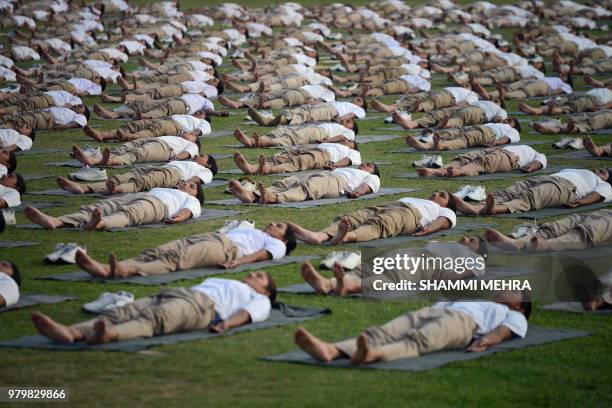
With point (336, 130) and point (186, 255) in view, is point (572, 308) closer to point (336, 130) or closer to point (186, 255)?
point (186, 255)

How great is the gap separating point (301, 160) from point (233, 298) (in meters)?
8.31

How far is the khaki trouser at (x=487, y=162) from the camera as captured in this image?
1867 centimetres

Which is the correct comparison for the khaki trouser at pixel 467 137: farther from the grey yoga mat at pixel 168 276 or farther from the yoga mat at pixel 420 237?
the grey yoga mat at pixel 168 276

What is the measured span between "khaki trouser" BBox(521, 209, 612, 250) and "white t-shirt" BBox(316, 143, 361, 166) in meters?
5.52

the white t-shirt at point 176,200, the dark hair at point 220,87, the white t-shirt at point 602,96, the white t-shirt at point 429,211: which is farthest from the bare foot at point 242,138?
the white t-shirt at point 602,96

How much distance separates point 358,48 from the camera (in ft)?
128

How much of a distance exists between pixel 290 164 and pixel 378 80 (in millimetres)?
12493

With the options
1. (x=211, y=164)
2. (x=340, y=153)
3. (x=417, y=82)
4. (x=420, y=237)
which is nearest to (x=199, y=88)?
(x=417, y=82)

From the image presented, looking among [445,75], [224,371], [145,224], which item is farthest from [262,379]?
[445,75]

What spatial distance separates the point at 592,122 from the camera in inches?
910

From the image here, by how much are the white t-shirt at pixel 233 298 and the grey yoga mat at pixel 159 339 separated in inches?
4.4

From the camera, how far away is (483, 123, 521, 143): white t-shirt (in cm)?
2109

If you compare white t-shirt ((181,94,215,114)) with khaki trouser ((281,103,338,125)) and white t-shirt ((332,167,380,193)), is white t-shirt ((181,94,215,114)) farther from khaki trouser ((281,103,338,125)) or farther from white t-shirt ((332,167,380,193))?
white t-shirt ((332,167,380,193))

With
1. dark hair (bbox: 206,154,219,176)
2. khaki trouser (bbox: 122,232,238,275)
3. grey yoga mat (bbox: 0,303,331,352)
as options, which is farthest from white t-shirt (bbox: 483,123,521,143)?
grey yoga mat (bbox: 0,303,331,352)
